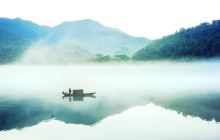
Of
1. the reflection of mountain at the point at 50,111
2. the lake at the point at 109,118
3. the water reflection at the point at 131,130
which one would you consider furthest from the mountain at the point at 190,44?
the water reflection at the point at 131,130


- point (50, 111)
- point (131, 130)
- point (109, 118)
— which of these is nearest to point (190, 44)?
point (50, 111)

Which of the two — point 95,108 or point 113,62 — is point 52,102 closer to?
point 95,108

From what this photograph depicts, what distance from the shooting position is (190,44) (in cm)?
12294

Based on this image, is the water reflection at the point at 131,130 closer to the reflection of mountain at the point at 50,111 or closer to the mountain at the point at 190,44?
the reflection of mountain at the point at 50,111

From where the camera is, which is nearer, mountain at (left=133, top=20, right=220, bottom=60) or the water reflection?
the water reflection

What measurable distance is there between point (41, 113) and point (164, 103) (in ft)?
45.3

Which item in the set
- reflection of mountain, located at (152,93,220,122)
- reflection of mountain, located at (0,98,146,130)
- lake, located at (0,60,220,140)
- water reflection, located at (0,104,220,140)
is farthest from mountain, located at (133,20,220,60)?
water reflection, located at (0,104,220,140)

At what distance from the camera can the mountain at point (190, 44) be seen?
117 meters

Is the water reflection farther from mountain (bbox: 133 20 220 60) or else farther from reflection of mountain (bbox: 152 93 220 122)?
mountain (bbox: 133 20 220 60)

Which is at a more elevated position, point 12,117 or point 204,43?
point 204,43

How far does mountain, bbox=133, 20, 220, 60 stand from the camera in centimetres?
11712

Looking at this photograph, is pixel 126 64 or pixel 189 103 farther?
pixel 126 64

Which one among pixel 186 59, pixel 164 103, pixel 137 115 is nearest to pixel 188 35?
pixel 186 59

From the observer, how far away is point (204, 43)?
118m
